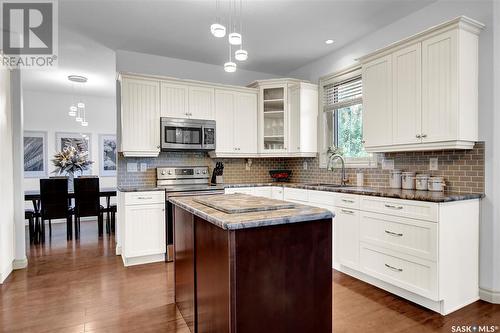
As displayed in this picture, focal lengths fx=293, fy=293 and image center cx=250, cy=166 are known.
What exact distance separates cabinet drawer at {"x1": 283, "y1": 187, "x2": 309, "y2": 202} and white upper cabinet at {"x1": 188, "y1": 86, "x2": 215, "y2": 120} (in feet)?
5.03

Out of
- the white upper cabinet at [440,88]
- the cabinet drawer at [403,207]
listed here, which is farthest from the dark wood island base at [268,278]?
the white upper cabinet at [440,88]

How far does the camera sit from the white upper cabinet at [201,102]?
164 inches

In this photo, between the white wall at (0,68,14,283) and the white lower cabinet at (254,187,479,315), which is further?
the white wall at (0,68,14,283)

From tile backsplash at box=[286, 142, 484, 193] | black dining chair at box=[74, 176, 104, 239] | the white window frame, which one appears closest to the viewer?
tile backsplash at box=[286, 142, 484, 193]

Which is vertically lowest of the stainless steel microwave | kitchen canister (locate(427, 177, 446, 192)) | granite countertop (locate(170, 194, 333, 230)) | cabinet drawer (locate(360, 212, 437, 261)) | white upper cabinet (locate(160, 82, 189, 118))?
cabinet drawer (locate(360, 212, 437, 261))

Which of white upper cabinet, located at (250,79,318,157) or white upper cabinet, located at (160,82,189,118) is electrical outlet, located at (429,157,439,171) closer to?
white upper cabinet, located at (250,79,318,157)

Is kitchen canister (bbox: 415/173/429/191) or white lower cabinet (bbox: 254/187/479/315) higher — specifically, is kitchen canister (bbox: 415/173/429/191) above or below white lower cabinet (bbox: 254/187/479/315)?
above

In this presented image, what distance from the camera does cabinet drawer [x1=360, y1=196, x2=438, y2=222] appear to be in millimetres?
2331

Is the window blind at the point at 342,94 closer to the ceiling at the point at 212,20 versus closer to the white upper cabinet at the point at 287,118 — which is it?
the white upper cabinet at the point at 287,118

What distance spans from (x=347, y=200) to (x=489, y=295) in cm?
139

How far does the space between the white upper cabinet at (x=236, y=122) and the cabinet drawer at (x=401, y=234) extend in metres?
2.18

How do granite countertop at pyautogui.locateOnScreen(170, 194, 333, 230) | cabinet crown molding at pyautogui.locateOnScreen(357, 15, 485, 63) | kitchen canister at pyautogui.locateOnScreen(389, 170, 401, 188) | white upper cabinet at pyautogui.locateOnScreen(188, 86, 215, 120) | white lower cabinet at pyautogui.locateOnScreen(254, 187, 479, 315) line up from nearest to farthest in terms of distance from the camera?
granite countertop at pyautogui.locateOnScreen(170, 194, 333, 230), white lower cabinet at pyautogui.locateOnScreen(254, 187, 479, 315), cabinet crown molding at pyautogui.locateOnScreen(357, 15, 485, 63), kitchen canister at pyautogui.locateOnScreen(389, 170, 401, 188), white upper cabinet at pyautogui.locateOnScreen(188, 86, 215, 120)

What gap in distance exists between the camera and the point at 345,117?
4.17 meters

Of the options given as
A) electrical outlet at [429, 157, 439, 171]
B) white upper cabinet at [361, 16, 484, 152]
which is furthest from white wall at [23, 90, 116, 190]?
electrical outlet at [429, 157, 439, 171]
